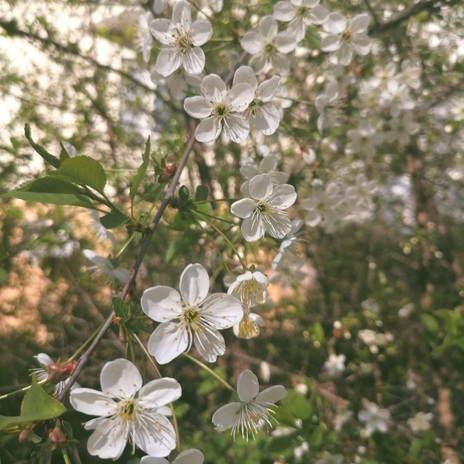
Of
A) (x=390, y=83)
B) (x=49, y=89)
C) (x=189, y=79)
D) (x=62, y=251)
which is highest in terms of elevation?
(x=189, y=79)

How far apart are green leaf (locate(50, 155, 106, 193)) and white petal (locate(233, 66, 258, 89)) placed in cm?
46

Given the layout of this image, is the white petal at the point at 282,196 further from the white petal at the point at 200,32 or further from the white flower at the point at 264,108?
the white petal at the point at 200,32

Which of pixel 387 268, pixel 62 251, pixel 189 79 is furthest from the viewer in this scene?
pixel 387 268

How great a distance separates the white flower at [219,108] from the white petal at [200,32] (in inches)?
5.9

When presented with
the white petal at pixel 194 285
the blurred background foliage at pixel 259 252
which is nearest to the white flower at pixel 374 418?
the blurred background foliage at pixel 259 252

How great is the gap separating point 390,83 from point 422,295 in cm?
179

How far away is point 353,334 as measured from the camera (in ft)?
11.0

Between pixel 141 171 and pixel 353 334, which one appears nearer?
pixel 141 171

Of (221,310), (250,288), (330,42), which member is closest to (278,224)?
(250,288)

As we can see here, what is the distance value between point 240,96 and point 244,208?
29cm

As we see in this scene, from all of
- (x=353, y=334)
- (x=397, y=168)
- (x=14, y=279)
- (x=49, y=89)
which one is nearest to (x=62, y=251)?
(x=14, y=279)

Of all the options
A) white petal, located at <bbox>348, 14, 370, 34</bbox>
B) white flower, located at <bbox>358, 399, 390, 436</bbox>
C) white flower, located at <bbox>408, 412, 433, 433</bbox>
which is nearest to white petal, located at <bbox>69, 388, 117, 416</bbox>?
white petal, located at <bbox>348, 14, 370, 34</bbox>

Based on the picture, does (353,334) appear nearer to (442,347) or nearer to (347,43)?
(442,347)

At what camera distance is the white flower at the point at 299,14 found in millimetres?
1430
